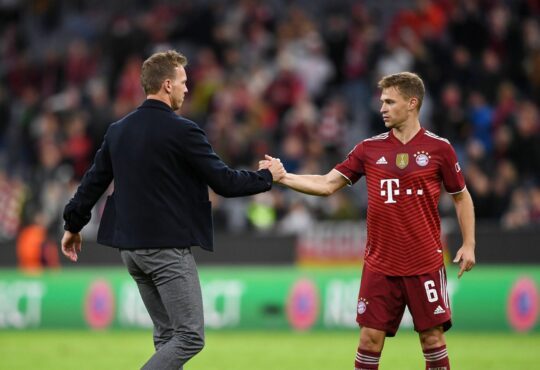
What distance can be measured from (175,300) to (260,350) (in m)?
5.82

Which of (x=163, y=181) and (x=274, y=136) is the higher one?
(x=274, y=136)

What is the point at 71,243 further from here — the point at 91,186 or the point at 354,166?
the point at 354,166

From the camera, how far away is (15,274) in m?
16.4

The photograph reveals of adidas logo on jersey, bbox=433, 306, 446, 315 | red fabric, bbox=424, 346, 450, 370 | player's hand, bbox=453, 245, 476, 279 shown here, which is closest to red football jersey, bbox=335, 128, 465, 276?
player's hand, bbox=453, 245, 476, 279

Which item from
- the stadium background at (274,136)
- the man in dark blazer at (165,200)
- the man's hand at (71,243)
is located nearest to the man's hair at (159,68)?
the man in dark blazer at (165,200)

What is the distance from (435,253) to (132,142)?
2239mm

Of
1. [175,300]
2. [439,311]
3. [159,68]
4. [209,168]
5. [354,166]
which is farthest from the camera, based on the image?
[354,166]

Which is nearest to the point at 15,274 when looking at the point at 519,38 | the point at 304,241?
the point at 304,241

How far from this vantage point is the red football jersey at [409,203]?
26.7 ft

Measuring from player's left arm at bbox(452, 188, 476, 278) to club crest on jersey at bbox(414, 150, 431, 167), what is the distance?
33cm

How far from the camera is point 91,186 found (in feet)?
25.8

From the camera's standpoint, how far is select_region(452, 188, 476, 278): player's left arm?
8.16m

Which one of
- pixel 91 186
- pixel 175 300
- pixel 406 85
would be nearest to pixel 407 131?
pixel 406 85

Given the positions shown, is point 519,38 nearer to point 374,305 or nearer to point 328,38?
point 328,38
